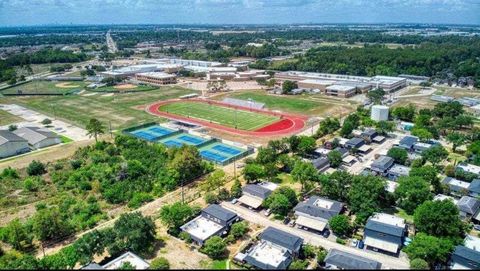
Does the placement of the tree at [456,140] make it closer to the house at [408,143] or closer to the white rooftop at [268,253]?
the house at [408,143]

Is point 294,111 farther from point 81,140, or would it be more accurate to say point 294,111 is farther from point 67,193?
point 67,193

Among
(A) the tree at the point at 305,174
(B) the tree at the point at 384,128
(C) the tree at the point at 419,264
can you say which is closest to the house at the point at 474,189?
(A) the tree at the point at 305,174

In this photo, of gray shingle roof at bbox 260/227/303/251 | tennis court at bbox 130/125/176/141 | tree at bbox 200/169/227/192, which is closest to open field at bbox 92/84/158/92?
tennis court at bbox 130/125/176/141

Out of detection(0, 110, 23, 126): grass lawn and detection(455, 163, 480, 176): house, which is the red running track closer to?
detection(0, 110, 23, 126): grass lawn

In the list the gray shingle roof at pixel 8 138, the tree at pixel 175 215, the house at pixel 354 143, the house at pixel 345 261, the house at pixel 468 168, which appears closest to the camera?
the house at pixel 345 261

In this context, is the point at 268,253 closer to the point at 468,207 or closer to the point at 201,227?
the point at 201,227
